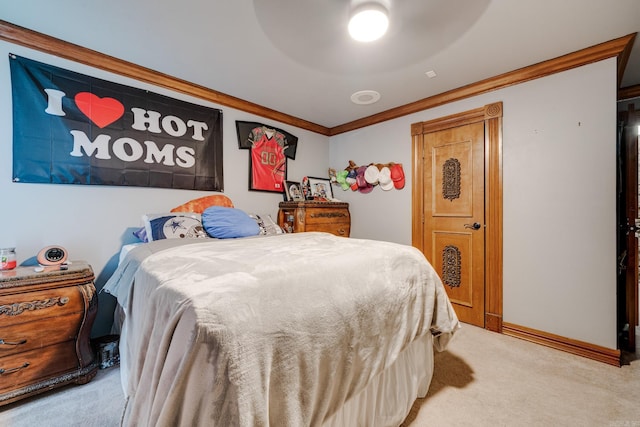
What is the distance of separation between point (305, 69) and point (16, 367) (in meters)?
2.83

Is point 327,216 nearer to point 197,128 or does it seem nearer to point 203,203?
point 203,203

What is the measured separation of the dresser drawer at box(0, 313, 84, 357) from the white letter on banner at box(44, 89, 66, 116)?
1499mm

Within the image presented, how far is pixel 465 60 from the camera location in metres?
2.24

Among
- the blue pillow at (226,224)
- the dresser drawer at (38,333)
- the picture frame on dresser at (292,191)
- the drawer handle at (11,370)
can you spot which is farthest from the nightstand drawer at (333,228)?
the drawer handle at (11,370)

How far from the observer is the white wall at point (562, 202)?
2.01 m

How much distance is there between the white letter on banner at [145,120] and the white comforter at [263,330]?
1.58 m

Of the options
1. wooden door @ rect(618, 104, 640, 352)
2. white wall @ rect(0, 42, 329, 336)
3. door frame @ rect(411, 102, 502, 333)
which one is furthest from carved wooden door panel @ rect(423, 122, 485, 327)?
white wall @ rect(0, 42, 329, 336)

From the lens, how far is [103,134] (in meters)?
2.21

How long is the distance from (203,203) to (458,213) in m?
2.68

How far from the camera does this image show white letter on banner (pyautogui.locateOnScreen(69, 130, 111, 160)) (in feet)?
6.84

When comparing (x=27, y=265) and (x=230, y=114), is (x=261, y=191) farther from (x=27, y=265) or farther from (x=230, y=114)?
(x=27, y=265)

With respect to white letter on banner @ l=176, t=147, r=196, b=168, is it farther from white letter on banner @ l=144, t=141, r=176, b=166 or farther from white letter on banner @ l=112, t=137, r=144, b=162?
white letter on banner @ l=112, t=137, r=144, b=162

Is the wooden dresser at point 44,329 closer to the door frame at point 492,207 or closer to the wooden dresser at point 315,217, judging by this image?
the wooden dresser at point 315,217

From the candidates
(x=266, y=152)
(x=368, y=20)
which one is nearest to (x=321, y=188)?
(x=266, y=152)
